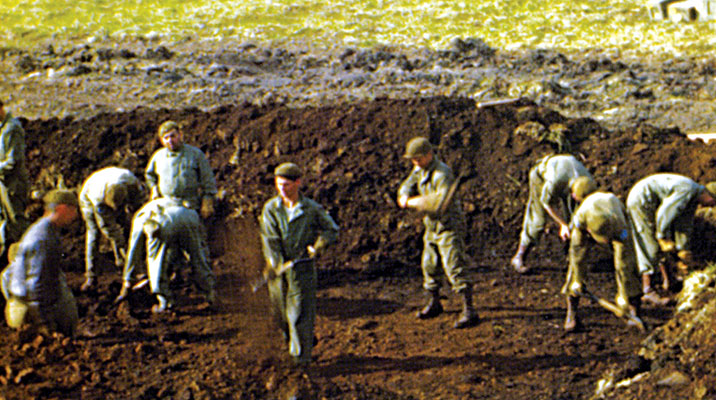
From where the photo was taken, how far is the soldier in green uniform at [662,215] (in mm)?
10336

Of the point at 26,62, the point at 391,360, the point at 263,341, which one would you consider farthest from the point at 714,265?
the point at 26,62

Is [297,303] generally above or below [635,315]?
above

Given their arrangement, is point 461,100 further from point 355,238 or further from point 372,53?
point 372,53

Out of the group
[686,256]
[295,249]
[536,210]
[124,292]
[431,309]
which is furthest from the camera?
[536,210]

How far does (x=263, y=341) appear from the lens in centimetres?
865

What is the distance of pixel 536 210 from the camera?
11.2m

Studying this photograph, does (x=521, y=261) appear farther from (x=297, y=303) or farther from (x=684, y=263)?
(x=297, y=303)

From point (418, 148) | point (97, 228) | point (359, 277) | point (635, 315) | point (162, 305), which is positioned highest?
point (418, 148)

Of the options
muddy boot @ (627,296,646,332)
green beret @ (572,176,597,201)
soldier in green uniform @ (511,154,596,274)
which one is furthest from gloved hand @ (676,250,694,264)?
green beret @ (572,176,597,201)

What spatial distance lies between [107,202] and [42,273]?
2.69 metres

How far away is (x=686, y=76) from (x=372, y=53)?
6.78 metres

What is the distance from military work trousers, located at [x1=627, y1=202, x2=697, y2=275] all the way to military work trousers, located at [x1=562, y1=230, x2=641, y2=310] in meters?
1.52

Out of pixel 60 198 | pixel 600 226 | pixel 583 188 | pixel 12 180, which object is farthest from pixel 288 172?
pixel 12 180

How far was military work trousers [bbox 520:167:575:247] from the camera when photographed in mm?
11102
